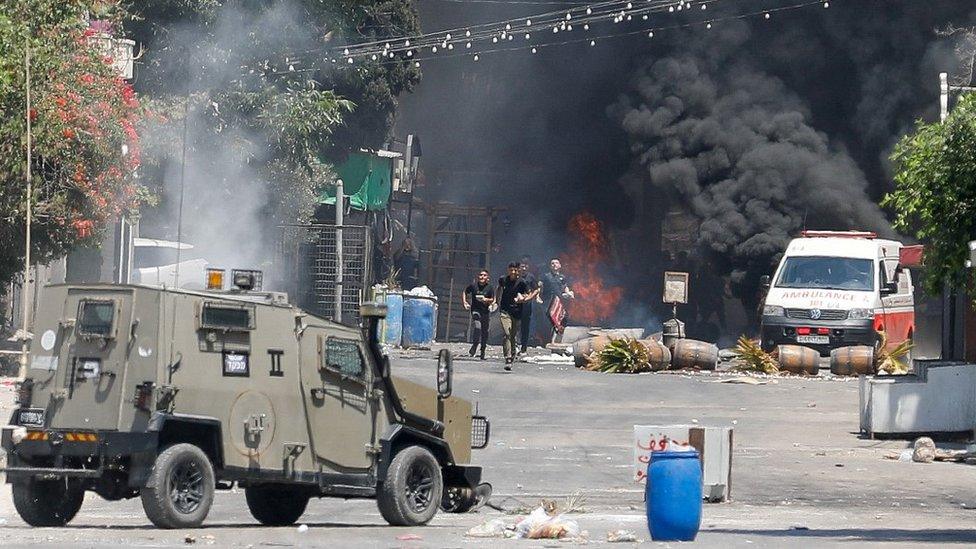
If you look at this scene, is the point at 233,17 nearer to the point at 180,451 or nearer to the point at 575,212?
the point at 575,212

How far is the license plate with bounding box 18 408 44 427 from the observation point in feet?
35.1

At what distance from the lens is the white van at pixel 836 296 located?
2791 cm

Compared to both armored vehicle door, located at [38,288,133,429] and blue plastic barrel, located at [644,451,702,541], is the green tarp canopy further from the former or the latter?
blue plastic barrel, located at [644,451,702,541]

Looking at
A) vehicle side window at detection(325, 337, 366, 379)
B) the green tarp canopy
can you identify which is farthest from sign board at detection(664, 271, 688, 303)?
vehicle side window at detection(325, 337, 366, 379)

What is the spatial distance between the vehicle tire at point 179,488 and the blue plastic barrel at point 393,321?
67.2ft

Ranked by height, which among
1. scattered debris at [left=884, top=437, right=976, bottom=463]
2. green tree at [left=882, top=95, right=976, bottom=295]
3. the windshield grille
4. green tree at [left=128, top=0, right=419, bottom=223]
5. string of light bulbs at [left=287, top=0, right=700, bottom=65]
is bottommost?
scattered debris at [left=884, top=437, right=976, bottom=463]

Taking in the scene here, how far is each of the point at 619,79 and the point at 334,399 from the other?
3093 cm

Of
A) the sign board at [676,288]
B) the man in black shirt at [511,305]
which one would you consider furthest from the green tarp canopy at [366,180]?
the man in black shirt at [511,305]

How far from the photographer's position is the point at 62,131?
19859 millimetres

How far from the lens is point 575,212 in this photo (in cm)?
4181

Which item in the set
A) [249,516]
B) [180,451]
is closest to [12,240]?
[249,516]

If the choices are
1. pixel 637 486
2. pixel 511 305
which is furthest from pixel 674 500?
pixel 511 305

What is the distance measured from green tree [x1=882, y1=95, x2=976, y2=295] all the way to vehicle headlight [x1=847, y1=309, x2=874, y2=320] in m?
11.3

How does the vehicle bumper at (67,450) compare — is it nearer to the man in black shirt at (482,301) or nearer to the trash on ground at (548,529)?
the trash on ground at (548,529)
